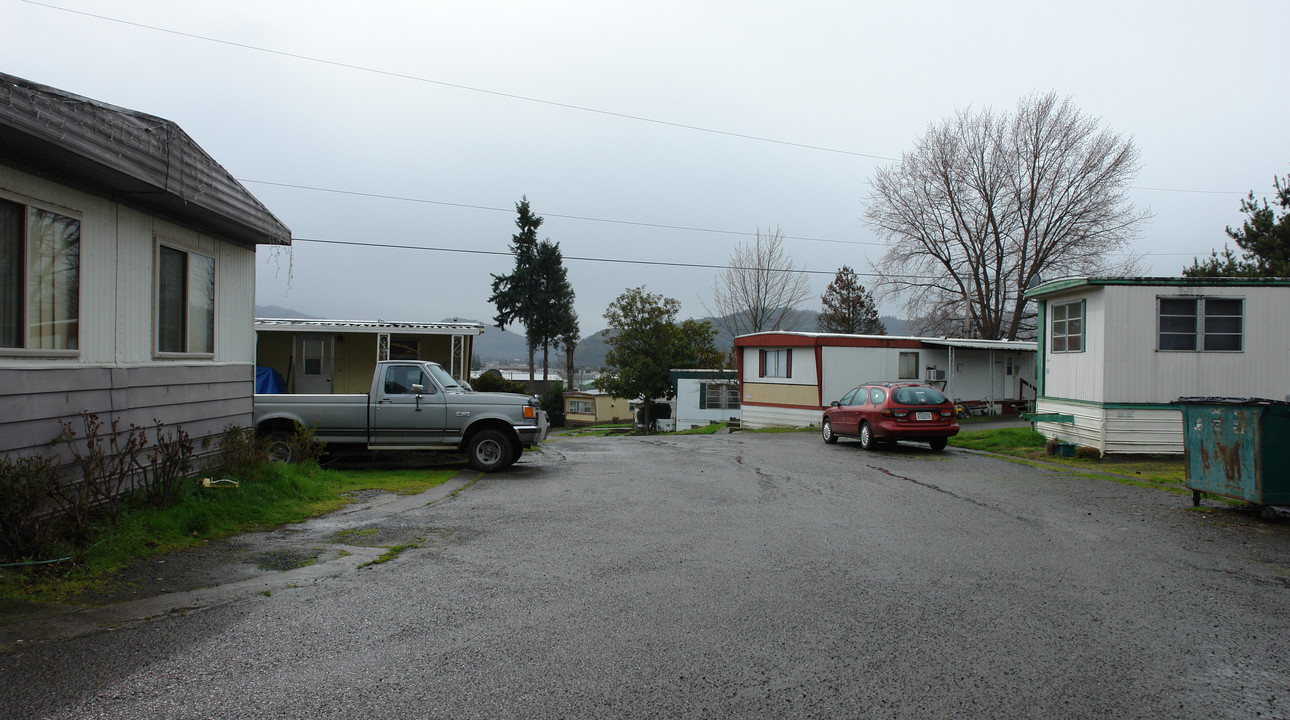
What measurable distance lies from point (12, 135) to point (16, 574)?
323cm

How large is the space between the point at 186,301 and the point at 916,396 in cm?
1361

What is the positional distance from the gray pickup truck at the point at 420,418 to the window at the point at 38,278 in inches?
214

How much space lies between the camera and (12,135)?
18.5 feet

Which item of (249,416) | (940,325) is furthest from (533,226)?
(249,416)

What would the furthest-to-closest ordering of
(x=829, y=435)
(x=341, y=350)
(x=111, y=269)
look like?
(x=341, y=350)
(x=829, y=435)
(x=111, y=269)

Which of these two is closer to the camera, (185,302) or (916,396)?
(185,302)

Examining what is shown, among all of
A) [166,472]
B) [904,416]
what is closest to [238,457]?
[166,472]

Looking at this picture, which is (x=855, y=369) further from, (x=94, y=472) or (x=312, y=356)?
(x=94, y=472)

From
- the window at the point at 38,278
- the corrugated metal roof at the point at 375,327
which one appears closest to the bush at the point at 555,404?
the corrugated metal roof at the point at 375,327

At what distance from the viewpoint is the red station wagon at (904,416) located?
15969 mm

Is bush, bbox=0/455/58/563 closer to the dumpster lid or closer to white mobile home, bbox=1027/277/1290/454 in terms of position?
the dumpster lid

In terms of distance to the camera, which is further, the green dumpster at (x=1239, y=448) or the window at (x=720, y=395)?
the window at (x=720, y=395)

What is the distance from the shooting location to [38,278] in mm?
6281

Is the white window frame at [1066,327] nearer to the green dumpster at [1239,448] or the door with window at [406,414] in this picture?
the green dumpster at [1239,448]
